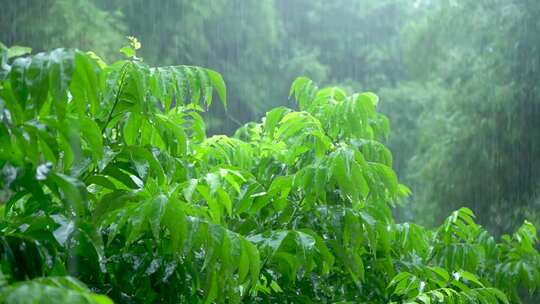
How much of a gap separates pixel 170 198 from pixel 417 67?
33.2ft

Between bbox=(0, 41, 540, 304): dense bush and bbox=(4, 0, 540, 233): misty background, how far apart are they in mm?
2511

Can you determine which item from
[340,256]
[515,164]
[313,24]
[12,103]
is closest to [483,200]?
[515,164]

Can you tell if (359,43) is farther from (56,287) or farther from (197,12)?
(56,287)

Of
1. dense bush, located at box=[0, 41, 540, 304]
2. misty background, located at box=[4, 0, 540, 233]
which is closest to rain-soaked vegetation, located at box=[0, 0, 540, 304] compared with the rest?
dense bush, located at box=[0, 41, 540, 304]

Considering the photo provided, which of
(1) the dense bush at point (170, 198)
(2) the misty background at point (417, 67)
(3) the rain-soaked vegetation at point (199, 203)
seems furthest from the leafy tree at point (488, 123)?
(1) the dense bush at point (170, 198)

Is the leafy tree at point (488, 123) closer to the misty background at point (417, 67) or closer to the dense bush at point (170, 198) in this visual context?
the misty background at point (417, 67)

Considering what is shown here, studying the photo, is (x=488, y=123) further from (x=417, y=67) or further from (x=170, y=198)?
(x=170, y=198)

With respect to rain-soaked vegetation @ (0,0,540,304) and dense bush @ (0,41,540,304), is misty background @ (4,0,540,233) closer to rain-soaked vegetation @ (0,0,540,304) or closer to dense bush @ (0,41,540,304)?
rain-soaked vegetation @ (0,0,540,304)

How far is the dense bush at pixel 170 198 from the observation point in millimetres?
970

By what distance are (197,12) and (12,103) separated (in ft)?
33.9

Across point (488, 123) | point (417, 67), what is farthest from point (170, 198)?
point (417, 67)

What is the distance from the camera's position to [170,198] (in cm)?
120

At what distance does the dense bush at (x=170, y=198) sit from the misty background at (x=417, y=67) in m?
2.51

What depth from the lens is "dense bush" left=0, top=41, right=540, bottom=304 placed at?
38.2 inches
